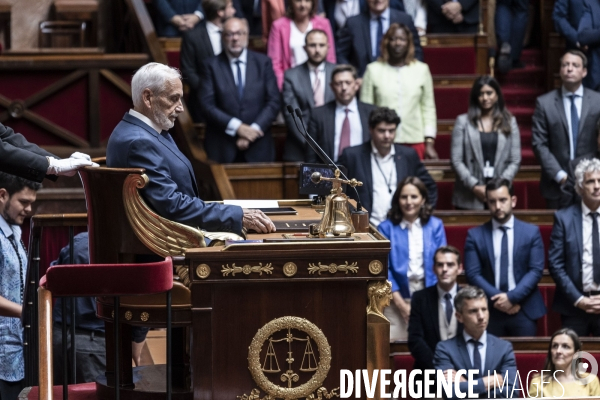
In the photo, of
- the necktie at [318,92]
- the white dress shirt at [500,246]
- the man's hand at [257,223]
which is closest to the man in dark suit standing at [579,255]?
the white dress shirt at [500,246]

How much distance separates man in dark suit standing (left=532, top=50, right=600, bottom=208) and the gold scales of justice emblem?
385 cm

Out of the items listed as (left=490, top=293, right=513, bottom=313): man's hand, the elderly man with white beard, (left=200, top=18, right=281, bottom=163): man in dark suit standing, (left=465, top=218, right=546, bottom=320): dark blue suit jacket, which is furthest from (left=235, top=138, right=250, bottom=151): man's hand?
the elderly man with white beard

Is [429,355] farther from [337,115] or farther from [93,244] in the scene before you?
[93,244]

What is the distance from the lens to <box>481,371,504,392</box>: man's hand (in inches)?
200

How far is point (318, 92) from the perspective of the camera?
22.5 feet

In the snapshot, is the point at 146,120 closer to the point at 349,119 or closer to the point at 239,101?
the point at 349,119

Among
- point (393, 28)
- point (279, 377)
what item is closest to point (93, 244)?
point (279, 377)

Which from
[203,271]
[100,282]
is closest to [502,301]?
[203,271]

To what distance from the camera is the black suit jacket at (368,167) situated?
6.19m

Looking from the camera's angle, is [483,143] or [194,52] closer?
[483,143]

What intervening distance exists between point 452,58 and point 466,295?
3.25 meters

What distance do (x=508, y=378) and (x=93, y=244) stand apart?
8.11 ft

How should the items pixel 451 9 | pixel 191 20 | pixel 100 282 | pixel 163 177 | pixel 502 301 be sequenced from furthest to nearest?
pixel 451 9
pixel 191 20
pixel 502 301
pixel 163 177
pixel 100 282

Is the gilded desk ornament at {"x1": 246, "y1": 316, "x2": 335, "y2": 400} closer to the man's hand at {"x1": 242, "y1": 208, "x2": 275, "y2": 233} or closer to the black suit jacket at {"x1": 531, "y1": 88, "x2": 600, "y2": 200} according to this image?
the man's hand at {"x1": 242, "y1": 208, "x2": 275, "y2": 233}
